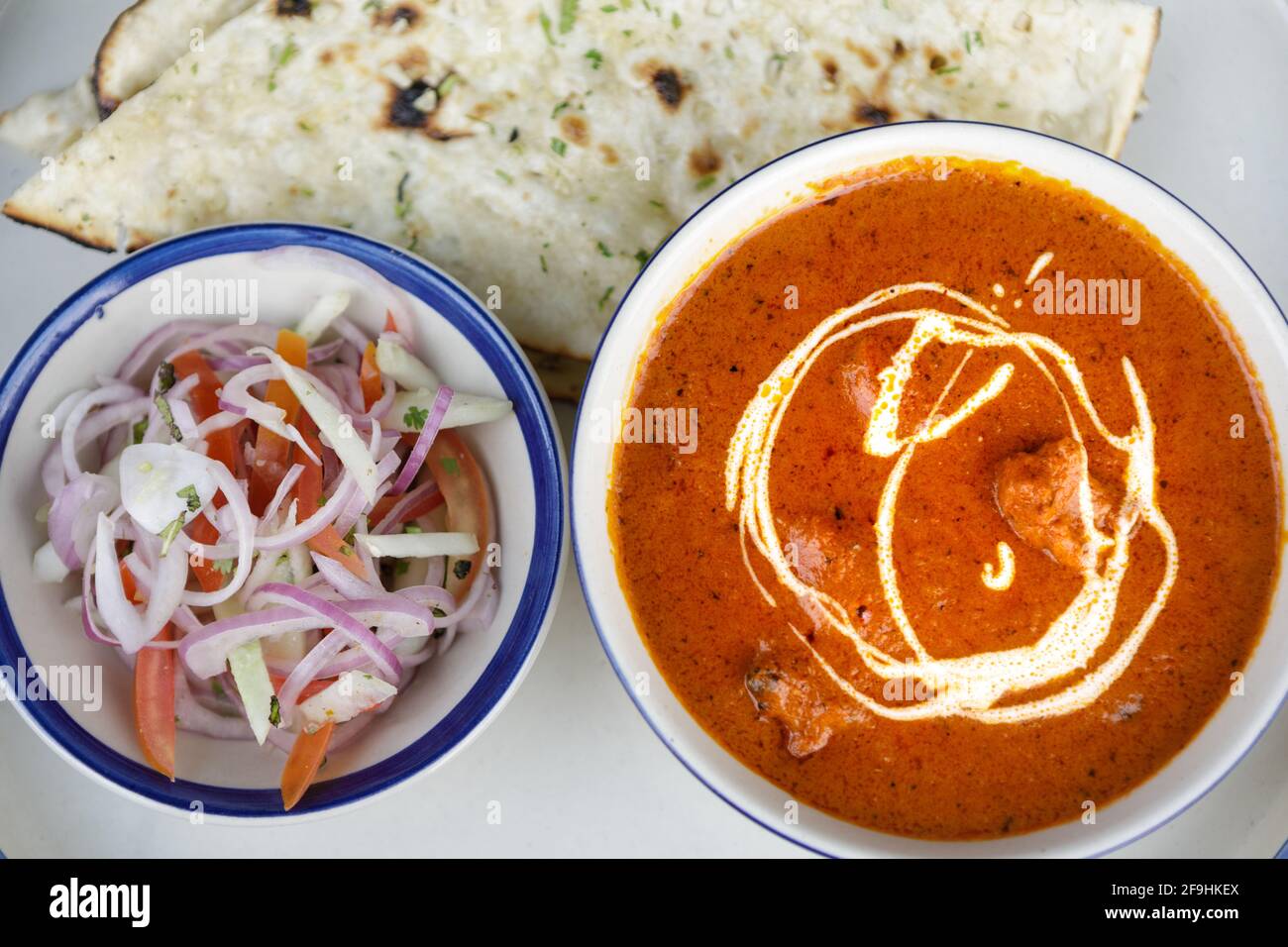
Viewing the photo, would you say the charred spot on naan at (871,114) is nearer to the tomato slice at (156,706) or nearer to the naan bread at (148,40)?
the naan bread at (148,40)

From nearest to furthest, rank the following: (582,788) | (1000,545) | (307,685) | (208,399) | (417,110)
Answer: (1000,545)
(307,685)
(208,399)
(417,110)
(582,788)

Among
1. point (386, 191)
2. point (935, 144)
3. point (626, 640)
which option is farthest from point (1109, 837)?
point (386, 191)

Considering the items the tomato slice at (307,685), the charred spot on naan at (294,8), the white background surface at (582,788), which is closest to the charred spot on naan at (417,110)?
the charred spot on naan at (294,8)

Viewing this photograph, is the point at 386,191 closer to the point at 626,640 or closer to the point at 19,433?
the point at 19,433

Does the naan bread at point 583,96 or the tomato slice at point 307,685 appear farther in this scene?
the naan bread at point 583,96

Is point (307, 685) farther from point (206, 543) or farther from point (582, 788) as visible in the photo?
point (582, 788)

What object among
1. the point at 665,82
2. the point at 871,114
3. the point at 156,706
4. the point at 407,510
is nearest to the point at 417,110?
the point at 665,82

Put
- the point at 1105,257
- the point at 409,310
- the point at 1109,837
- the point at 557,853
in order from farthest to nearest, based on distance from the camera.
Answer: the point at 557,853 → the point at 409,310 → the point at 1105,257 → the point at 1109,837
